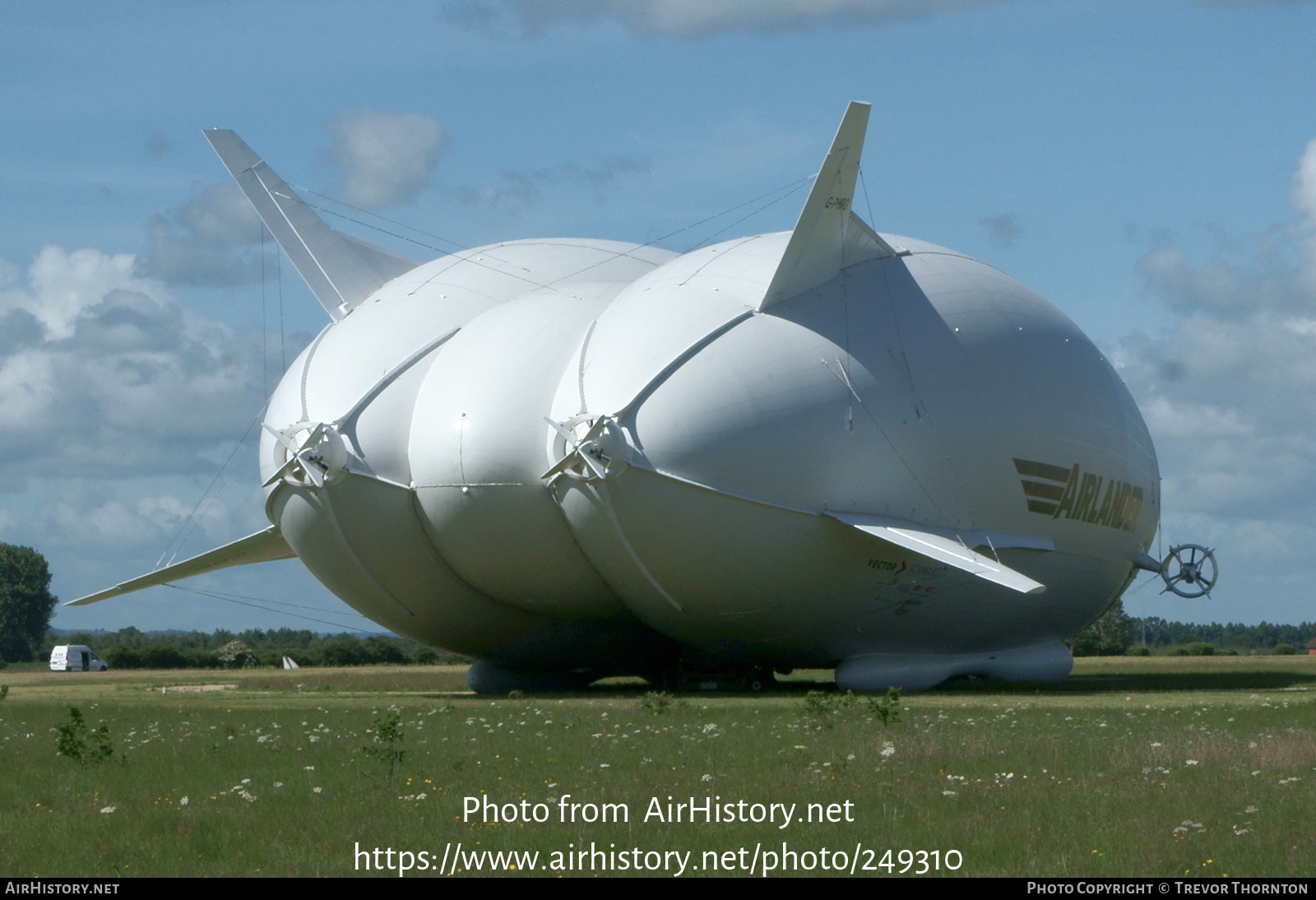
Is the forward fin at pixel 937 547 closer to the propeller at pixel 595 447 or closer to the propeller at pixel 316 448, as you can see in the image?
the propeller at pixel 595 447

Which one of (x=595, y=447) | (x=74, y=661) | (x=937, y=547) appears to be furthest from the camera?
(x=74, y=661)

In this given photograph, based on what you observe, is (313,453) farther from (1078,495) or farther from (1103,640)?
(1103,640)

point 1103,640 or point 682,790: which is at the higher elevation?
point 1103,640

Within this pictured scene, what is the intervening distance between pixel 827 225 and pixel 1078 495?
31.1ft

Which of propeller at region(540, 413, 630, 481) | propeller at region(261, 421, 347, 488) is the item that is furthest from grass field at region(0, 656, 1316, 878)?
propeller at region(261, 421, 347, 488)

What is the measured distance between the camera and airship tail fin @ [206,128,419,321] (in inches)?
1544

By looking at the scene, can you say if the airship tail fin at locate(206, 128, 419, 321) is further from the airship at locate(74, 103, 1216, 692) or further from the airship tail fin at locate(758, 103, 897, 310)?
the airship tail fin at locate(758, 103, 897, 310)

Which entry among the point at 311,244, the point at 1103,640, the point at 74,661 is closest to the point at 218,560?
the point at 311,244

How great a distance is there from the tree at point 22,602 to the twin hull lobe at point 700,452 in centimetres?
10967

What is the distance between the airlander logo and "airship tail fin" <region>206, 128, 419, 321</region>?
17429 mm

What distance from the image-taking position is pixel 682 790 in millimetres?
15805

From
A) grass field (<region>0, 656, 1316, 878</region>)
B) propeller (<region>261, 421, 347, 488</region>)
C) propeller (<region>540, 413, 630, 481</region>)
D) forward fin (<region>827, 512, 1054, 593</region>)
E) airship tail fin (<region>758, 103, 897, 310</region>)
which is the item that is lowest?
grass field (<region>0, 656, 1316, 878</region>)

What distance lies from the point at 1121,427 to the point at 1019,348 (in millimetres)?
5203
